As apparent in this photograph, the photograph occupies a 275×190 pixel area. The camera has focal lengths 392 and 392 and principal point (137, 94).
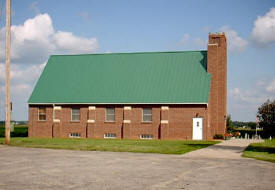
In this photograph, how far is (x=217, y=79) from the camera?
137 ft

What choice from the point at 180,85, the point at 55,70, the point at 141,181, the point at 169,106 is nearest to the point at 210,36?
the point at 180,85

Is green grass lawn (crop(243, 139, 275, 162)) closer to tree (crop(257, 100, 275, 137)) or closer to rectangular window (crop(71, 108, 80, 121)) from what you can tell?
rectangular window (crop(71, 108, 80, 121))

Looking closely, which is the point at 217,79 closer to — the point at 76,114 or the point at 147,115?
the point at 147,115

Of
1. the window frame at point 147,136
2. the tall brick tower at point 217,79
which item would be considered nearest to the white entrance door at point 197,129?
the tall brick tower at point 217,79

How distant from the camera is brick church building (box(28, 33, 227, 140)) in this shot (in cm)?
3972

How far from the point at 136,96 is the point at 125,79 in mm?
3394

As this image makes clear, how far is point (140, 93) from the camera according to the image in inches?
1634

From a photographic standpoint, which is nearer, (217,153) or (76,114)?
(217,153)

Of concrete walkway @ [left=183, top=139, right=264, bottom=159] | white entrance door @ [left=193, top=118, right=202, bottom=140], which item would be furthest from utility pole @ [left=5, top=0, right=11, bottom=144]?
white entrance door @ [left=193, top=118, right=202, bottom=140]


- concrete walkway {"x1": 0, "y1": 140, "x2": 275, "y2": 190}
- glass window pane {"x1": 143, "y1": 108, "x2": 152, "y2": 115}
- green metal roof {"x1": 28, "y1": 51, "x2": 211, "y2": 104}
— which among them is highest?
green metal roof {"x1": 28, "y1": 51, "x2": 211, "y2": 104}

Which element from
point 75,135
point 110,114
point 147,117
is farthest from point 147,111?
point 75,135

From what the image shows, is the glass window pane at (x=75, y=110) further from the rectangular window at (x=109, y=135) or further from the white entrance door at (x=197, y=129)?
the white entrance door at (x=197, y=129)

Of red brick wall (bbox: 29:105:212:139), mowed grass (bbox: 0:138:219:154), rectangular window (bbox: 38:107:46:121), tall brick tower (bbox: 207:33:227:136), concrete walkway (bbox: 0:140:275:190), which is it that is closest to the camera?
concrete walkway (bbox: 0:140:275:190)

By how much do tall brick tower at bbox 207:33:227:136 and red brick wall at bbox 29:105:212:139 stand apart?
7.69 ft
